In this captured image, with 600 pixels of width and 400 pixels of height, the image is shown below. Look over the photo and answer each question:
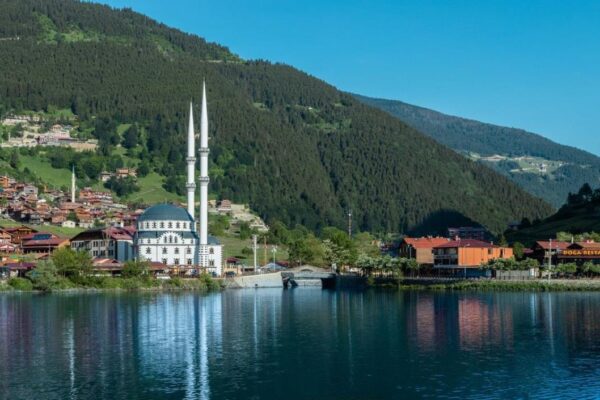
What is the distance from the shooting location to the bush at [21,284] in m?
121

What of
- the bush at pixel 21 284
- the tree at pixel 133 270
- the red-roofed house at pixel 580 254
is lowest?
the bush at pixel 21 284

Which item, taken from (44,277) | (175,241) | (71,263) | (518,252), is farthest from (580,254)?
(44,277)

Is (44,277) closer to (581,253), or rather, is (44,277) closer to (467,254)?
(467,254)

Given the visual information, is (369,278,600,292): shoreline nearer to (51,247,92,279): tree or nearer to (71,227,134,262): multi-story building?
(51,247,92,279): tree

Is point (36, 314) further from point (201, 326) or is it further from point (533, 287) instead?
point (533, 287)

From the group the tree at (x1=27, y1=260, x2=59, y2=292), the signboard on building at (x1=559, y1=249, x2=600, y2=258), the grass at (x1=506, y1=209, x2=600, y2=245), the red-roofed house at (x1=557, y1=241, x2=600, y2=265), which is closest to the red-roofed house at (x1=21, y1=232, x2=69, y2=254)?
the tree at (x1=27, y1=260, x2=59, y2=292)

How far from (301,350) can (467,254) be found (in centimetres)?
8158

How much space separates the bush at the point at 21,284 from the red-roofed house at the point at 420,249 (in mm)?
56104

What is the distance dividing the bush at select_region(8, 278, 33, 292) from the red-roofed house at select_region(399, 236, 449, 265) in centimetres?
5610

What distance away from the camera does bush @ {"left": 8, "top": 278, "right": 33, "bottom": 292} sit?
398 feet

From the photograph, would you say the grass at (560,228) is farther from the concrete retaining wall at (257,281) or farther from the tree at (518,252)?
the concrete retaining wall at (257,281)

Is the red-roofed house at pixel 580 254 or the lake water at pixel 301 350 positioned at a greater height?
the red-roofed house at pixel 580 254

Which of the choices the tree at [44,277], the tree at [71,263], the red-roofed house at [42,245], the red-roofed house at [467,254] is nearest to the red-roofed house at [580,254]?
the red-roofed house at [467,254]

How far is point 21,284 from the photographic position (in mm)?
121812
